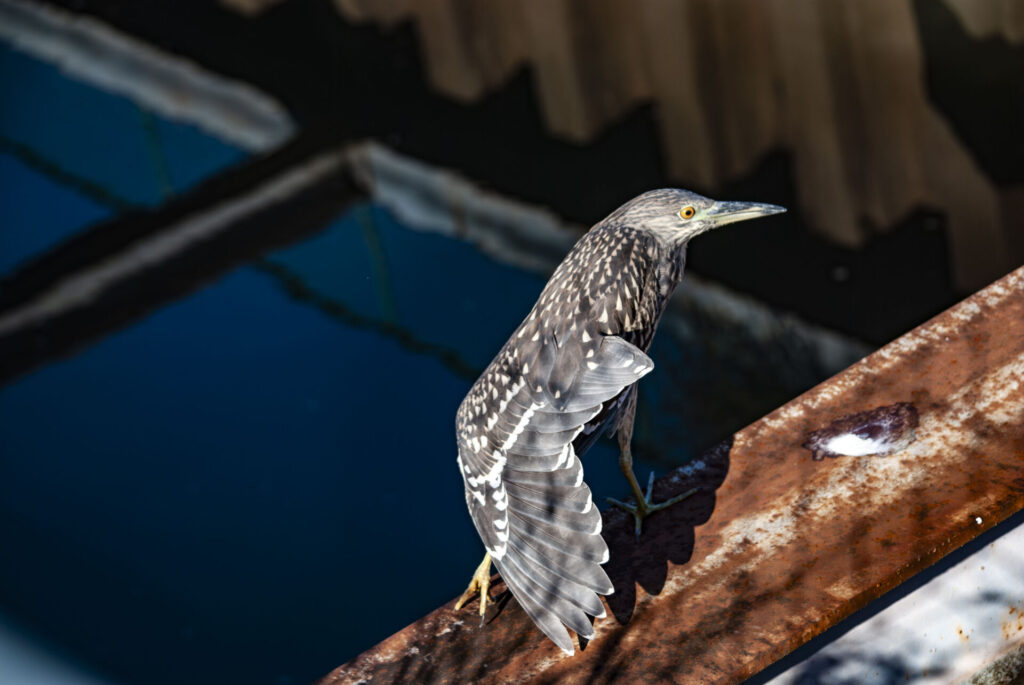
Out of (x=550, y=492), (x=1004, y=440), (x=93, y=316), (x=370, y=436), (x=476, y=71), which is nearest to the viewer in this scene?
(x=550, y=492)

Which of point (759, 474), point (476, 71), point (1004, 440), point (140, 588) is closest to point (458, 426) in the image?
point (759, 474)

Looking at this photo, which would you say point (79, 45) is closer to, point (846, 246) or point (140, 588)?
point (140, 588)

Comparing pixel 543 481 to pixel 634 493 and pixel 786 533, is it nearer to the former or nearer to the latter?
pixel 634 493

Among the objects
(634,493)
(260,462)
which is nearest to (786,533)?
(634,493)

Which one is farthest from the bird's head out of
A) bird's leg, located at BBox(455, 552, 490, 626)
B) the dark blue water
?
the dark blue water

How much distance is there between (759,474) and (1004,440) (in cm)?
47

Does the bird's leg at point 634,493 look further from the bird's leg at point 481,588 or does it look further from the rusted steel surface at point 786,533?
the bird's leg at point 481,588

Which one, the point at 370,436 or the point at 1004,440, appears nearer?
the point at 1004,440

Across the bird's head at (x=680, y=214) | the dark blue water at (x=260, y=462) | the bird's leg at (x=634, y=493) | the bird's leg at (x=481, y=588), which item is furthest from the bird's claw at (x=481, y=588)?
the dark blue water at (x=260, y=462)

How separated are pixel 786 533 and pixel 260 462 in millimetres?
3531

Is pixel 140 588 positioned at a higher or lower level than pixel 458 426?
lower

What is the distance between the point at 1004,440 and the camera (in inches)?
88.9

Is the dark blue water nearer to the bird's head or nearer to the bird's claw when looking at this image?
the bird's claw

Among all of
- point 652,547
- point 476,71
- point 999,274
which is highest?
point 652,547
